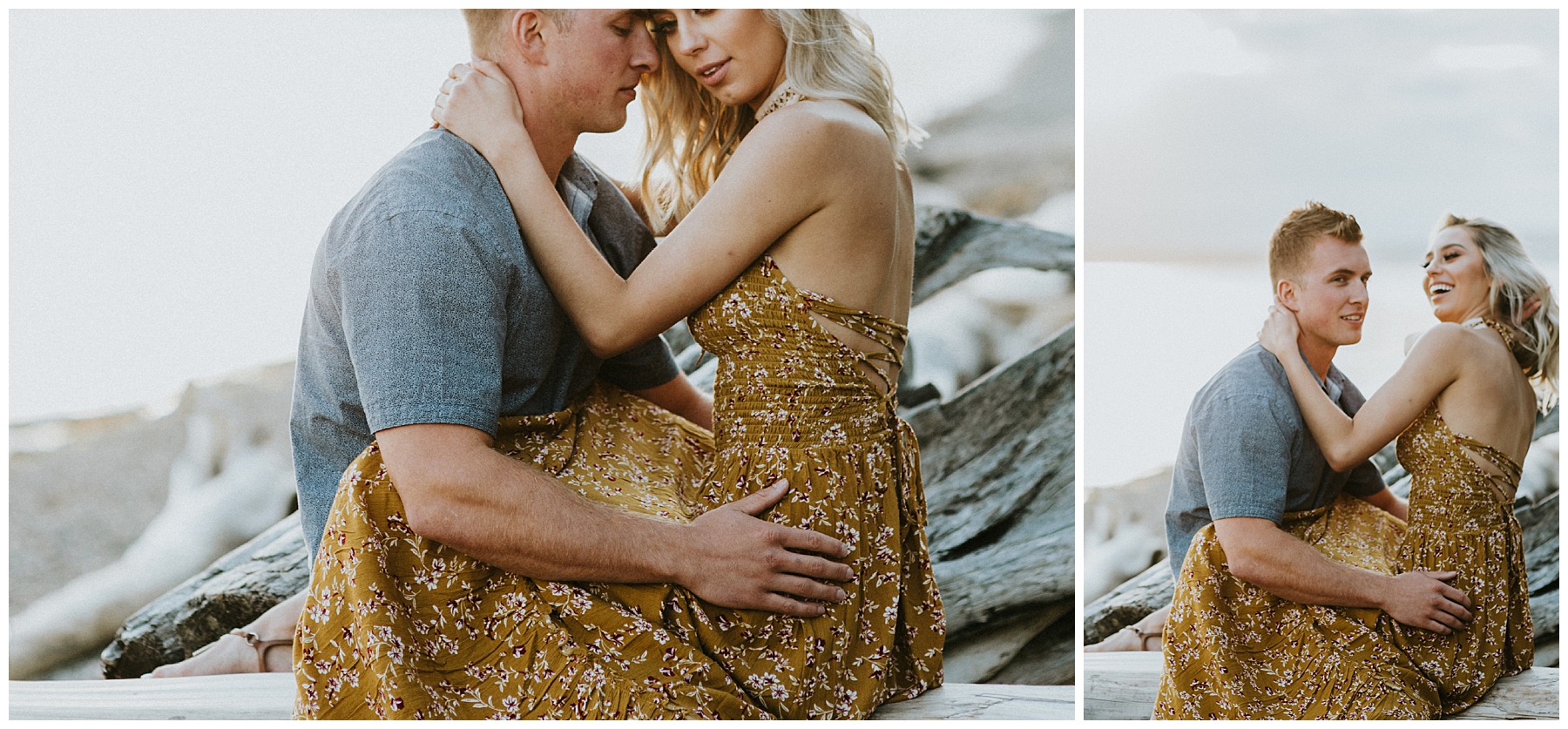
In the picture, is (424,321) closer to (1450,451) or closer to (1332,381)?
(1332,381)

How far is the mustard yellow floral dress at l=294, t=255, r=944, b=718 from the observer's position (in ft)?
5.44

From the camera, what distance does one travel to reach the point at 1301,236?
2129 millimetres

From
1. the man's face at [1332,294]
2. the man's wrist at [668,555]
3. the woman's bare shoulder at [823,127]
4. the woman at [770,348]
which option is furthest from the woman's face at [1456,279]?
the man's wrist at [668,555]

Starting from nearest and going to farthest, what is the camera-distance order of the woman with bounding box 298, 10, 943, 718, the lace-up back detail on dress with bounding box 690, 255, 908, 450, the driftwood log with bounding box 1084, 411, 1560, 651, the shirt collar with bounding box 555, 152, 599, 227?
the woman with bounding box 298, 10, 943, 718
the lace-up back detail on dress with bounding box 690, 255, 908, 450
the shirt collar with bounding box 555, 152, 599, 227
the driftwood log with bounding box 1084, 411, 1560, 651

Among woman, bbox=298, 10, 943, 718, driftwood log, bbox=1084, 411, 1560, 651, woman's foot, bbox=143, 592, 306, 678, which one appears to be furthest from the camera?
woman's foot, bbox=143, 592, 306, 678

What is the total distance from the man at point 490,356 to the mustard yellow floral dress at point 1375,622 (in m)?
0.85

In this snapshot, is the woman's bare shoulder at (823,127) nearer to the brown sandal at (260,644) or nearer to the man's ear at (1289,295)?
the man's ear at (1289,295)

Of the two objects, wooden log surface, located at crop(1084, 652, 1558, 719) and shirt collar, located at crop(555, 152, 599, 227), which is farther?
wooden log surface, located at crop(1084, 652, 1558, 719)

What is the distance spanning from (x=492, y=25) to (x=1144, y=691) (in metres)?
1.89

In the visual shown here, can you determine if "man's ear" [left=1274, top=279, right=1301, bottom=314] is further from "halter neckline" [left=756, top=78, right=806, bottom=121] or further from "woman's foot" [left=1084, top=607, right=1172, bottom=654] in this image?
"halter neckline" [left=756, top=78, right=806, bottom=121]

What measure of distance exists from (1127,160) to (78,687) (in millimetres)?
2559

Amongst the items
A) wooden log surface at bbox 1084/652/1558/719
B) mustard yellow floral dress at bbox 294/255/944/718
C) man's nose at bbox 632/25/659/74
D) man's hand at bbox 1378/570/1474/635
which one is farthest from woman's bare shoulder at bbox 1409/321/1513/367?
man's nose at bbox 632/25/659/74

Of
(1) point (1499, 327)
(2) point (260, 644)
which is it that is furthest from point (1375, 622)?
(2) point (260, 644)

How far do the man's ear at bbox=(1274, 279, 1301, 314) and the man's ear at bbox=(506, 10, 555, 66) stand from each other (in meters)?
1.54
